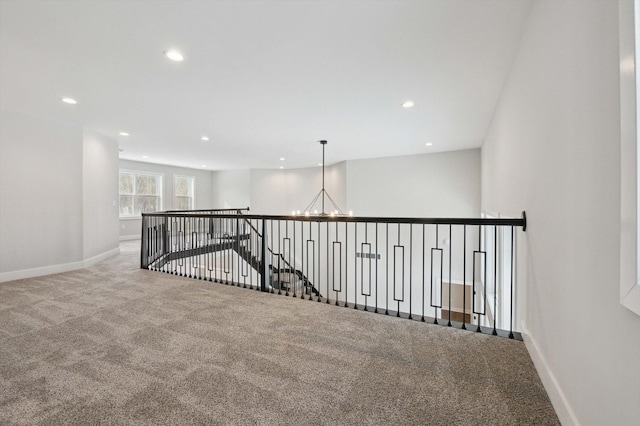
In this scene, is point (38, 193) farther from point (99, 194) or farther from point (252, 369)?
point (252, 369)

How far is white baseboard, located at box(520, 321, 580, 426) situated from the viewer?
4.37 ft

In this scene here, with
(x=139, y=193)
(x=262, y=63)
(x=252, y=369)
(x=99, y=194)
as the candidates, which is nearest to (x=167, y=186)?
(x=139, y=193)

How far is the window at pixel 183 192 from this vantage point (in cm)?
973

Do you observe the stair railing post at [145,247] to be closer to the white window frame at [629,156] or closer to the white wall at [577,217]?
the white wall at [577,217]

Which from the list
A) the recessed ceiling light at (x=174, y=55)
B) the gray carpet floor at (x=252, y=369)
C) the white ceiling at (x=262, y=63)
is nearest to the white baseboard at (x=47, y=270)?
the gray carpet floor at (x=252, y=369)

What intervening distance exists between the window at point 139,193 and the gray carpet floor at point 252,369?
6.20 meters

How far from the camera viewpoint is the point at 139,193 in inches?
347

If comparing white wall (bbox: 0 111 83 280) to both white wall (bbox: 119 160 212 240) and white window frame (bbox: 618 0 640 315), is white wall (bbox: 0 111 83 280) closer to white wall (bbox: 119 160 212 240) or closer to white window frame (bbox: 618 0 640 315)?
white wall (bbox: 119 160 212 240)

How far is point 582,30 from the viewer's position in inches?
48.8

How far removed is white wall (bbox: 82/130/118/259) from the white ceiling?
63 cm

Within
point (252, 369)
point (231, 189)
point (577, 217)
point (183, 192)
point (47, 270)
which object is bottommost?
point (252, 369)

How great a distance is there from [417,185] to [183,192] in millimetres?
7926

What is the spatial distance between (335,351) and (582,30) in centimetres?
225

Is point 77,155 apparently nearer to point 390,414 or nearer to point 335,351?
point 335,351
